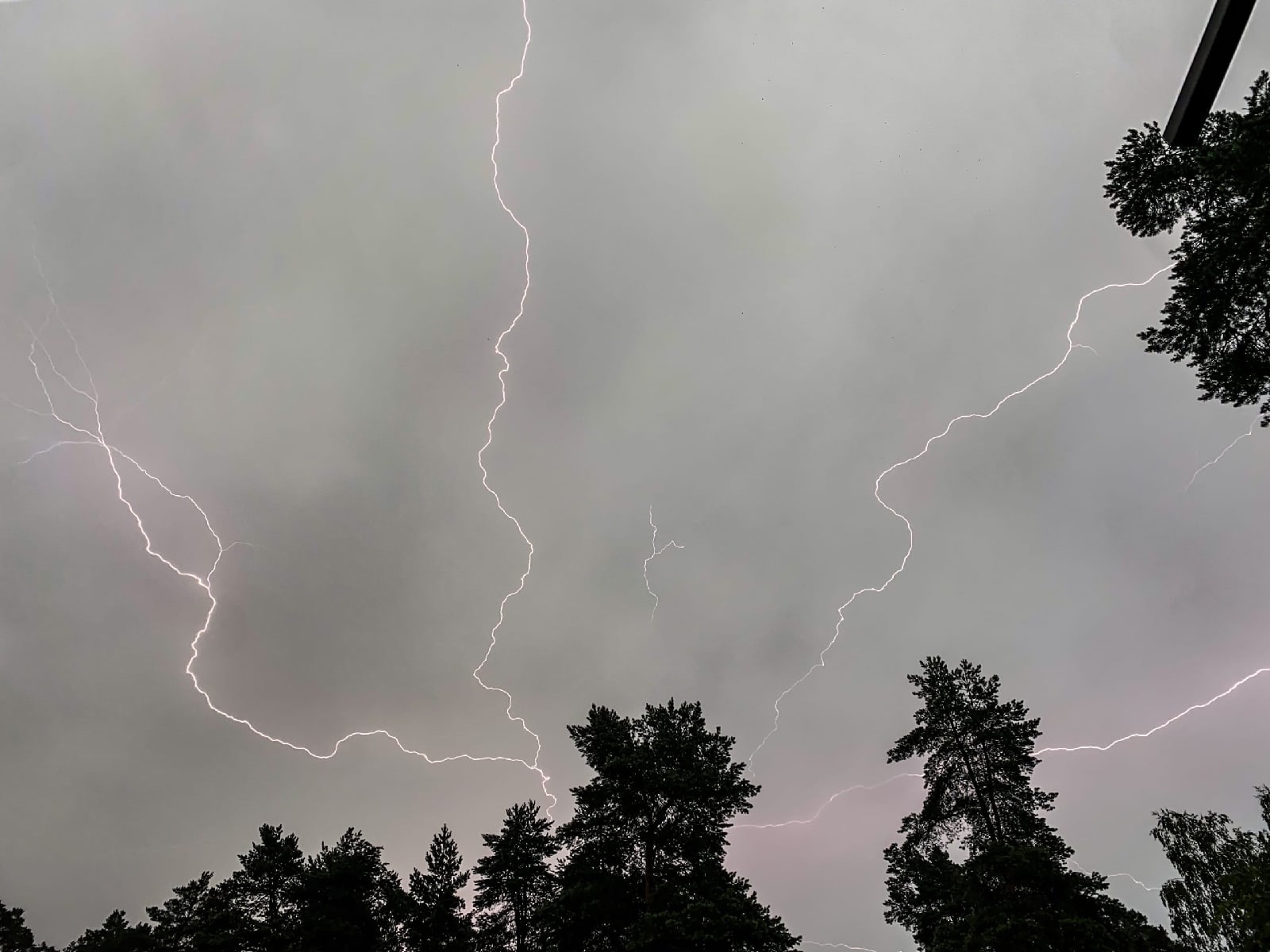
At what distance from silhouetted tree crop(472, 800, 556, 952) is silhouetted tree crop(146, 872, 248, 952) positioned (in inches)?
333

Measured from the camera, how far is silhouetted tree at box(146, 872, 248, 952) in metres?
21.4

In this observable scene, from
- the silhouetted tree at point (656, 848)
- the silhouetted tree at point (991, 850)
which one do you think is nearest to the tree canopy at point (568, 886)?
the silhouetted tree at point (656, 848)

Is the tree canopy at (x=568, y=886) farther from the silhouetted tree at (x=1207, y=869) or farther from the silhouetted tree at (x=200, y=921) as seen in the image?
the silhouetted tree at (x=1207, y=869)

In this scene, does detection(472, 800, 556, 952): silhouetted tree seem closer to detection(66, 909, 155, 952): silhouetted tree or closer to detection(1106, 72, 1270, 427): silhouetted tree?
detection(66, 909, 155, 952): silhouetted tree

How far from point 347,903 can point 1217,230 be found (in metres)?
29.7

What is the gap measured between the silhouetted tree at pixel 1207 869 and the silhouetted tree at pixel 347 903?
25.4 m

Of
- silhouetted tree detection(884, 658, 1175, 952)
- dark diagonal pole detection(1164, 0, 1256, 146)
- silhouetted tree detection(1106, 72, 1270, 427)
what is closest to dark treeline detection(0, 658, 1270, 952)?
silhouetted tree detection(884, 658, 1175, 952)

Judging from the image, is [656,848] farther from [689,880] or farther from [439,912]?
[439,912]

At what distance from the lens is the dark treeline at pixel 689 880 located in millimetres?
15047

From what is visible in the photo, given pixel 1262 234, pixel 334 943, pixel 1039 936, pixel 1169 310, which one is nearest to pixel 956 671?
pixel 1039 936

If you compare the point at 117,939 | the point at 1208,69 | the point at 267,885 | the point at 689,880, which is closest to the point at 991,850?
the point at 689,880

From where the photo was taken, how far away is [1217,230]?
8.18 metres

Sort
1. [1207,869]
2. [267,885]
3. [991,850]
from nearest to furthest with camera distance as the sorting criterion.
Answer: [991,850], [1207,869], [267,885]

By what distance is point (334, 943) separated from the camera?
69.1 ft
